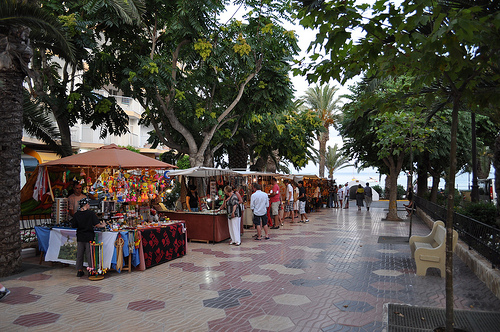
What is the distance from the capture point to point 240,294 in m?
6.27

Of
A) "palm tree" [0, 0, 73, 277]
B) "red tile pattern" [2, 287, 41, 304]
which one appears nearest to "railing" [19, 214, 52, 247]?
"palm tree" [0, 0, 73, 277]

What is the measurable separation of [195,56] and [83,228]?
8.87m

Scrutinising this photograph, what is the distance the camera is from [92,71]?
13.6 metres

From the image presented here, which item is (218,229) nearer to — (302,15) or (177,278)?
(177,278)

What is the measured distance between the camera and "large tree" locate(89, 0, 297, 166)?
12.8 meters

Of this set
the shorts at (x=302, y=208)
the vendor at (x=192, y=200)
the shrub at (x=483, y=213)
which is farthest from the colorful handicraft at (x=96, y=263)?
the shorts at (x=302, y=208)

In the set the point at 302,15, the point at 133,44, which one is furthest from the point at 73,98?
the point at 302,15

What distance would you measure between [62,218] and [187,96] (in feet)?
23.5

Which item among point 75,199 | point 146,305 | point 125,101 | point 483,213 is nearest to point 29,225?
point 75,199

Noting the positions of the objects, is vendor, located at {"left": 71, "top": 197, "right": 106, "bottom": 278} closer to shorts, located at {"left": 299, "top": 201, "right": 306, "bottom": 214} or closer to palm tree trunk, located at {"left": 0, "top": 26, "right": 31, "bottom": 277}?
palm tree trunk, located at {"left": 0, "top": 26, "right": 31, "bottom": 277}

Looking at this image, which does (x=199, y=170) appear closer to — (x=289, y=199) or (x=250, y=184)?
(x=289, y=199)

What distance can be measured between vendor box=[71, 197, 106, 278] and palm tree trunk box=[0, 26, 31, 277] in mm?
1340

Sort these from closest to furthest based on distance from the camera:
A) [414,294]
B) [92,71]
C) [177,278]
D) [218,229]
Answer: [414,294] → [177,278] → [218,229] → [92,71]

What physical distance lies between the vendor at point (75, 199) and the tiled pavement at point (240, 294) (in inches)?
58.3
